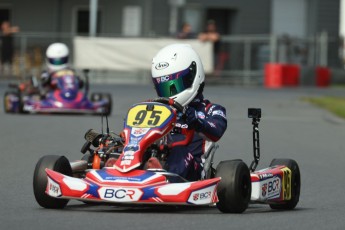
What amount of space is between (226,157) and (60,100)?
7799 millimetres

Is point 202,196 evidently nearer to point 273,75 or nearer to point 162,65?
point 162,65

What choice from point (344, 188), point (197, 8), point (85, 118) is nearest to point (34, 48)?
point (197, 8)

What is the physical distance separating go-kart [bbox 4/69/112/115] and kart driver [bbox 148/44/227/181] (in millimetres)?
12036

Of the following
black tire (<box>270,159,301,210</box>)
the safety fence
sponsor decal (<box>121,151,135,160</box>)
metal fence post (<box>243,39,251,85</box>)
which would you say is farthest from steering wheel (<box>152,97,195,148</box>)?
metal fence post (<box>243,39,251,85</box>)

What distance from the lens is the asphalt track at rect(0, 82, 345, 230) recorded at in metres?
7.45

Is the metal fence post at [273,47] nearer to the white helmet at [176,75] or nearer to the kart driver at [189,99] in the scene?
the kart driver at [189,99]

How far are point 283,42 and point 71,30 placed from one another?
7192 millimetres

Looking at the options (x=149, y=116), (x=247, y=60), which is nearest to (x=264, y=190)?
(x=149, y=116)

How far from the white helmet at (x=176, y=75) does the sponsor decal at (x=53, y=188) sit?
1242mm

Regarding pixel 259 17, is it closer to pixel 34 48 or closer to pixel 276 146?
pixel 34 48

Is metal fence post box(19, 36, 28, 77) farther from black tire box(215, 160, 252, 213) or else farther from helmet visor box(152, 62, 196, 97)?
black tire box(215, 160, 252, 213)

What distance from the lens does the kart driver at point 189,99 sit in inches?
328

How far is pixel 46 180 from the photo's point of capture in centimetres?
798

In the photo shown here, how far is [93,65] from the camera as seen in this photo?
1280 inches
